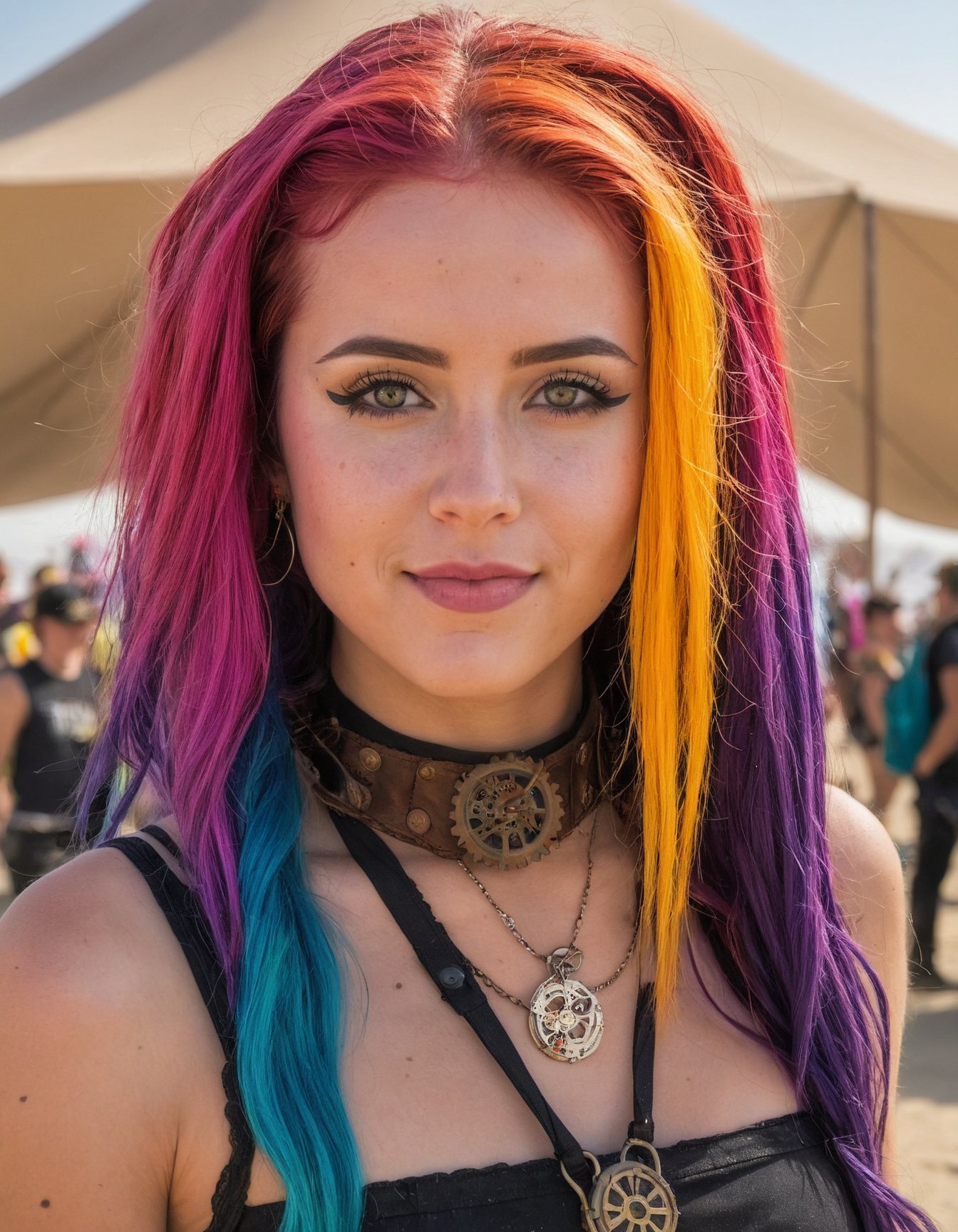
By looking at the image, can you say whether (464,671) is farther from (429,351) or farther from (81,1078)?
(81,1078)

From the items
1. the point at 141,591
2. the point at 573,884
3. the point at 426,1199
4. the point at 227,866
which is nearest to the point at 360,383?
the point at 141,591

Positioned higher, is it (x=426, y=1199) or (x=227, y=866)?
(x=227, y=866)

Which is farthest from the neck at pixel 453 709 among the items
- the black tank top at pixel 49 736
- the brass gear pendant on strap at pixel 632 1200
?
the black tank top at pixel 49 736

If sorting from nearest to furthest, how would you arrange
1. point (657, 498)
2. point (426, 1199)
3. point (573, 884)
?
point (426, 1199) → point (657, 498) → point (573, 884)

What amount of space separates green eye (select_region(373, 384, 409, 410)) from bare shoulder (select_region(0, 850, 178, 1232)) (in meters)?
0.62

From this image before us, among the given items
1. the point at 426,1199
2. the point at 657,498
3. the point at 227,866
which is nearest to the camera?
the point at 426,1199

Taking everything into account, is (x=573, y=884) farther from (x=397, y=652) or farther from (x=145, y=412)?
(x=145, y=412)

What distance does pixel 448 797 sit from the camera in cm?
155

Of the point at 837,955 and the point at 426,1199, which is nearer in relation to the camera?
the point at 426,1199

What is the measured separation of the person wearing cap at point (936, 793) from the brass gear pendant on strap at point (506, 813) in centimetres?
492

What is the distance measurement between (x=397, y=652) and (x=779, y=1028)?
0.66 m

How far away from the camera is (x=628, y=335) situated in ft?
4.77

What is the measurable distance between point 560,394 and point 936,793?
5.38m

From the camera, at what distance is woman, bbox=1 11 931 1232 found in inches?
49.1
